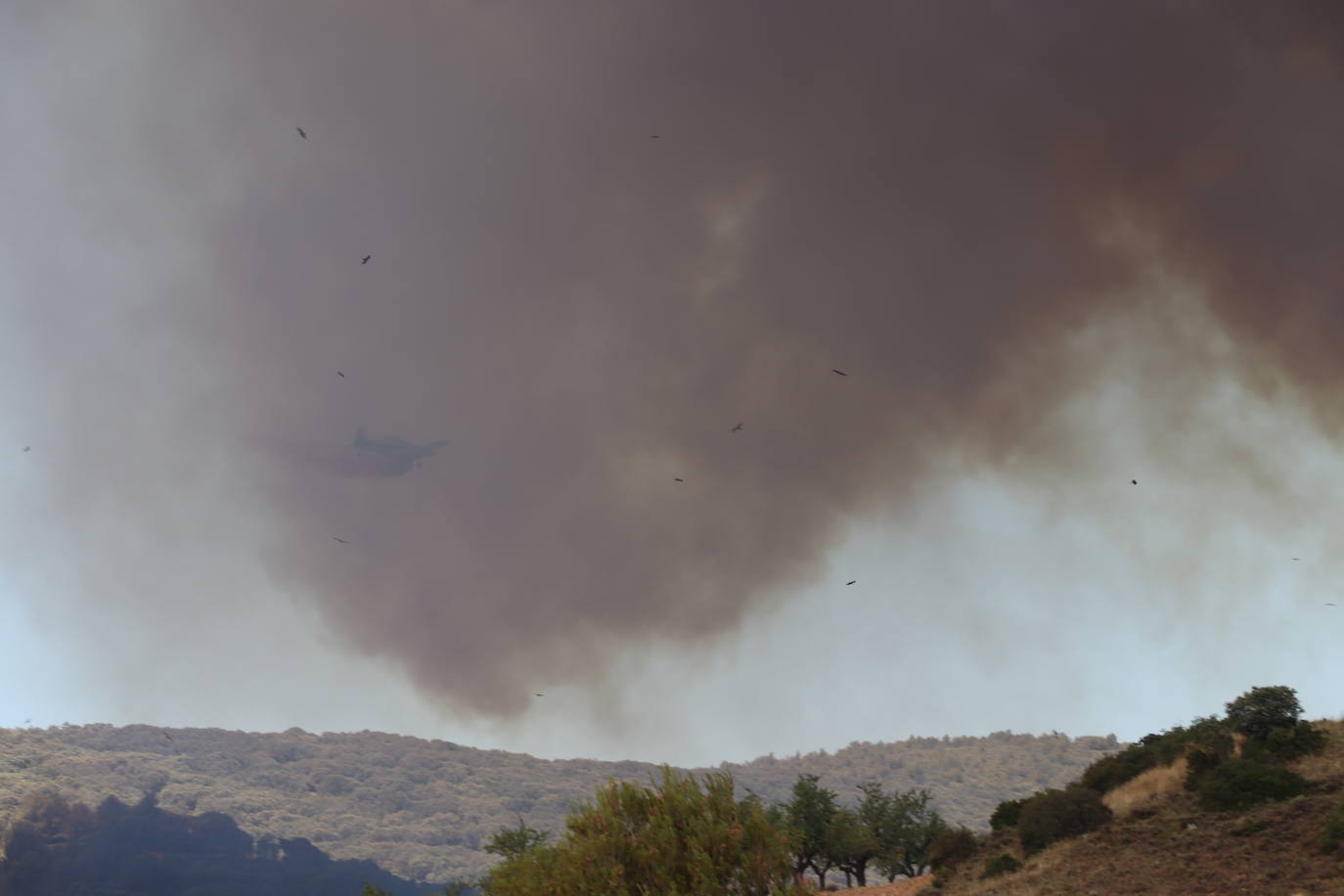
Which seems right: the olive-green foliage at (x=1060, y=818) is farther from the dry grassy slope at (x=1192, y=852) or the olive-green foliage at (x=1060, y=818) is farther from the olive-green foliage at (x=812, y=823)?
the olive-green foliage at (x=812, y=823)

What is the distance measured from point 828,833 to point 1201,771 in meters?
32.5

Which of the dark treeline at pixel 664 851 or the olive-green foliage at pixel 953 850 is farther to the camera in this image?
the olive-green foliage at pixel 953 850

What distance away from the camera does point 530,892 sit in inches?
1196

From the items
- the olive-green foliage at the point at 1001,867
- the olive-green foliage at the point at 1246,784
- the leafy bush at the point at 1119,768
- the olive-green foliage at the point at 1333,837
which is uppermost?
the leafy bush at the point at 1119,768

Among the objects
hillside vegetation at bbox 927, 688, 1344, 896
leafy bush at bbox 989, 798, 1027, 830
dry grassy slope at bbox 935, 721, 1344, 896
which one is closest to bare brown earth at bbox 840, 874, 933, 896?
hillside vegetation at bbox 927, 688, 1344, 896

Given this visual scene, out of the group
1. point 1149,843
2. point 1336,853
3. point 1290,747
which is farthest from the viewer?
point 1290,747

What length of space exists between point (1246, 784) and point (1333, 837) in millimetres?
9447

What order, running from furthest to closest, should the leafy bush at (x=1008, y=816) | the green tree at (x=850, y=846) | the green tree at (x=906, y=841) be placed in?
the green tree at (x=906, y=841)
the green tree at (x=850, y=846)
the leafy bush at (x=1008, y=816)

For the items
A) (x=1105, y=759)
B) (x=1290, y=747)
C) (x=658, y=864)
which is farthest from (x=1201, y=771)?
(x=658, y=864)

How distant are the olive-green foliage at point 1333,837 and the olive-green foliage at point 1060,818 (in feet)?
46.0

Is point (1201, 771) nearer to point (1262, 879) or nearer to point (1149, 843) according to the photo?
point (1149, 843)

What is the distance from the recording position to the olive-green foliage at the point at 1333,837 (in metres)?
29.5

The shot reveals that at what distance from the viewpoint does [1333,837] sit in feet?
97.8

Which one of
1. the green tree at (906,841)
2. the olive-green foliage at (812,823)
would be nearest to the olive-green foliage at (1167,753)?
the green tree at (906,841)
